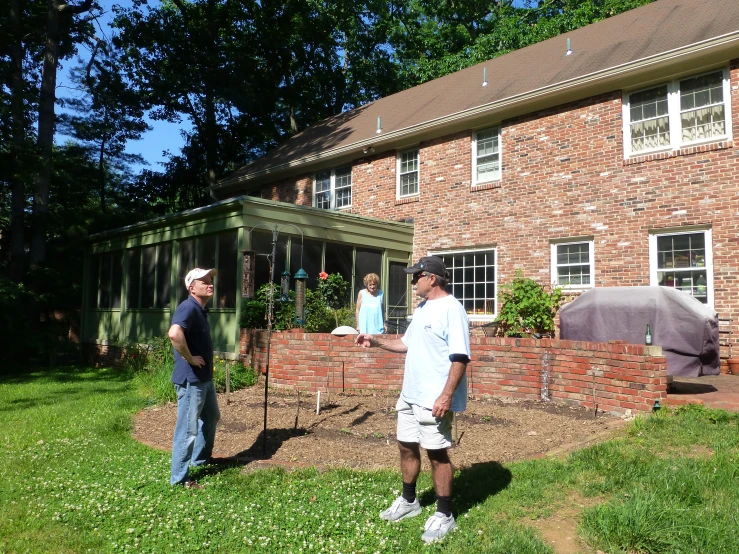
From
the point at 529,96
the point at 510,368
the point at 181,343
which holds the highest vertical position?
the point at 529,96

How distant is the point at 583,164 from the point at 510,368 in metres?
5.43

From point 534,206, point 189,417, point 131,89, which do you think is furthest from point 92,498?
point 131,89

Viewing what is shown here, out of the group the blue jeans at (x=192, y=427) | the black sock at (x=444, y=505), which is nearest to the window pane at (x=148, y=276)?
the blue jeans at (x=192, y=427)

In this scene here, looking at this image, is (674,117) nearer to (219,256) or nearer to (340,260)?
(340,260)

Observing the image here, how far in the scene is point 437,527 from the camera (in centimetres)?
368

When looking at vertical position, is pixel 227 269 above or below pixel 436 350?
above

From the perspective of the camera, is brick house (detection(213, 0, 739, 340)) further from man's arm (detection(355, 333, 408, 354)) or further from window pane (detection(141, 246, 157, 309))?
man's arm (detection(355, 333, 408, 354))

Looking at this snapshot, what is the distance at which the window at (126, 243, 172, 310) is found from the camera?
1338 cm

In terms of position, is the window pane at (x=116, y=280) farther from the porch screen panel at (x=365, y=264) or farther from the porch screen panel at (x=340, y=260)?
the porch screen panel at (x=365, y=264)

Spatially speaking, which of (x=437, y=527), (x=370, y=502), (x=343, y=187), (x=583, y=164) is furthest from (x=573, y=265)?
(x=437, y=527)

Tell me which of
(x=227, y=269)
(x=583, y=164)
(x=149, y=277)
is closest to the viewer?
(x=227, y=269)

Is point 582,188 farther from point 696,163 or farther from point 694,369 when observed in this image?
point 694,369

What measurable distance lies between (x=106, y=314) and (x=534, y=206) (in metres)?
10.9

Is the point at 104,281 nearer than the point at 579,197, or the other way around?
the point at 579,197
